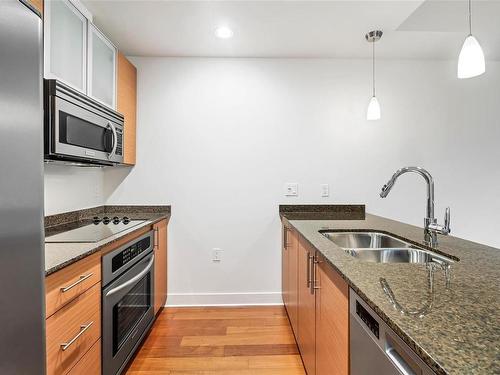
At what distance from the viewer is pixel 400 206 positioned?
2848 mm

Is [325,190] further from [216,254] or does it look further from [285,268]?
[216,254]

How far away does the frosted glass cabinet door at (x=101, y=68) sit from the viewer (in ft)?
6.40

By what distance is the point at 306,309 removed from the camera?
1.71 m

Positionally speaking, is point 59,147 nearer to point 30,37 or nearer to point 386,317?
point 30,37

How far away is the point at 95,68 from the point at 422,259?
228 centimetres

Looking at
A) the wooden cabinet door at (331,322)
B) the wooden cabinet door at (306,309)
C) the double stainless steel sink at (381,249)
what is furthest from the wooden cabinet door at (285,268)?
the wooden cabinet door at (331,322)

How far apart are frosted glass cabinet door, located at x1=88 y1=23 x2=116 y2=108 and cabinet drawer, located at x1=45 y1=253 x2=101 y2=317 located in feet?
3.80

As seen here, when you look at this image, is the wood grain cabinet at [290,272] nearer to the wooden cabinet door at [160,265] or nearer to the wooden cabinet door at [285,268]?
the wooden cabinet door at [285,268]

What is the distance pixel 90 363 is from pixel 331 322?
1.12 m

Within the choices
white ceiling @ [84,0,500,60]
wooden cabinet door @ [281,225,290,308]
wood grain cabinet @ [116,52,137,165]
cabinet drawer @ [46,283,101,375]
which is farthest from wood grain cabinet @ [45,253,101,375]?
white ceiling @ [84,0,500,60]

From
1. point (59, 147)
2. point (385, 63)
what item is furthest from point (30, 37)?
point (385, 63)

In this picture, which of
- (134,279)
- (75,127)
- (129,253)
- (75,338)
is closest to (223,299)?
(134,279)

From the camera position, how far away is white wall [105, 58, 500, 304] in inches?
109

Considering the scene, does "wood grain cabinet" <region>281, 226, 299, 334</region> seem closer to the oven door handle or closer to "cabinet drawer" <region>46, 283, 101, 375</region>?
the oven door handle
